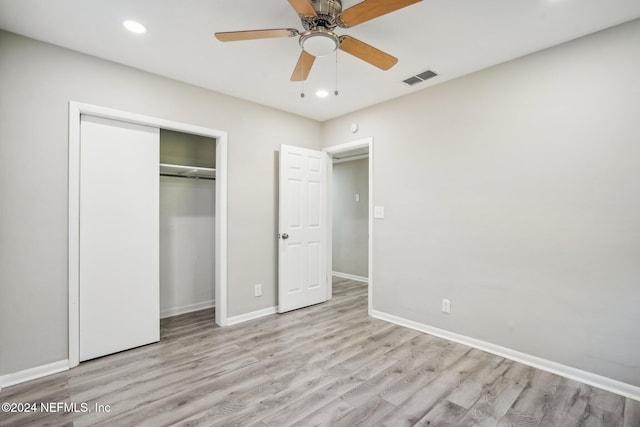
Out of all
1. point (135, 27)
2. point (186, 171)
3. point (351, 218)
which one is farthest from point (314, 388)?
point (351, 218)

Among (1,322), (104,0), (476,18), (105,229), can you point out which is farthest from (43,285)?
(476,18)

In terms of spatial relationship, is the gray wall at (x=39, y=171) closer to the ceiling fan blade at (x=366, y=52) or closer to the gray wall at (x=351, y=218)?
the ceiling fan blade at (x=366, y=52)

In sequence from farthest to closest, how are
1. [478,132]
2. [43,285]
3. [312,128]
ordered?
[312,128], [478,132], [43,285]

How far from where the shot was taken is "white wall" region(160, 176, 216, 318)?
3.84 m

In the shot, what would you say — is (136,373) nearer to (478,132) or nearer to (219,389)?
(219,389)

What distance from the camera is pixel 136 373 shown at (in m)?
2.46

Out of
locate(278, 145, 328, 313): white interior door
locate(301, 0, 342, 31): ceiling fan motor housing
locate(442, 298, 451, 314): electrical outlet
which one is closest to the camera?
locate(301, 0, 342, 31): ceiling fan motor housing

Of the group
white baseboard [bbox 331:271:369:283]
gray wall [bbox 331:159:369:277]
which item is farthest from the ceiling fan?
white baseboard [bbox 331:271:369:283]

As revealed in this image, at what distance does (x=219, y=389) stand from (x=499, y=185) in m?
2.89

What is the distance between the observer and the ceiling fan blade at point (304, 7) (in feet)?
5.47

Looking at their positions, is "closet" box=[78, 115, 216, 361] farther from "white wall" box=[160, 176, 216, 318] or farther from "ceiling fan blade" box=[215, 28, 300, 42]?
"ceiling fan blade" box=[215, 28, 300, 42]

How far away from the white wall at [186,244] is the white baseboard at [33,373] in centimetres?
131

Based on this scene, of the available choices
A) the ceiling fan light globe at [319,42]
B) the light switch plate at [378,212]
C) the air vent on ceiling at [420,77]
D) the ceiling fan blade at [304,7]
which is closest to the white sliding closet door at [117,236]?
the ceiling fan light globe at [319,42]

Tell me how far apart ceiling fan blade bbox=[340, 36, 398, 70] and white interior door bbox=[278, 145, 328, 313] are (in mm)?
1950
